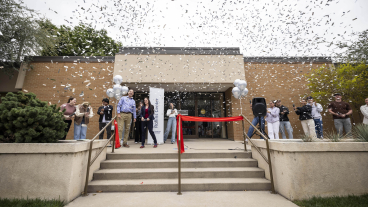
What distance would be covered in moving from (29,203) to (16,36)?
1047cm

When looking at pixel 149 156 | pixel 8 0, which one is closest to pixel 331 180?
pixel 149 156

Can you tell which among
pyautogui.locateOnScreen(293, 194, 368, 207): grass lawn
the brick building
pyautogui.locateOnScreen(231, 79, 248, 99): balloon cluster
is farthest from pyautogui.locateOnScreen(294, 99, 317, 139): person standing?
pyautogui.locateOnScreen(293, 194, 368, 207): grass lawn

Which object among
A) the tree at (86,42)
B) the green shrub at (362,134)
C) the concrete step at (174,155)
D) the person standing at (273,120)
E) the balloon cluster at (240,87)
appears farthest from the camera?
the tree at (86,42)

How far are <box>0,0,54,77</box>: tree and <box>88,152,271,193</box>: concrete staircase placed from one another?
9320mm

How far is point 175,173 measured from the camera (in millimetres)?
3609

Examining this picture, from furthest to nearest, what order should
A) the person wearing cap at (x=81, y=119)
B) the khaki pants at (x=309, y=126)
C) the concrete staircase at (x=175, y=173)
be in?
1. the khaki pants at (x=309, y=126)
2. the person wearing cap at (x=81, y=119)
3. the concrete staircase at (x=175, y=173)

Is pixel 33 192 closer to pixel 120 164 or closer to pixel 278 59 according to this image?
pixel 120 164

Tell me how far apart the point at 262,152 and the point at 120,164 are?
3.38 meters

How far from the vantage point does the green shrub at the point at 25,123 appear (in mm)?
2748

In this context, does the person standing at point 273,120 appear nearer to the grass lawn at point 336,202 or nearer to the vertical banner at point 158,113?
the grass lawn at point 336,202

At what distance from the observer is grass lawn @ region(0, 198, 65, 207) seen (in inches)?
95.9

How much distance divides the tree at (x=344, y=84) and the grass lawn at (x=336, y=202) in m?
6.65

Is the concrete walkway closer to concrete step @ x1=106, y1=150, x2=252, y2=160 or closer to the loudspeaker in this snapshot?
concrete step @ x1=106, y1=150, x2=252, y2=160

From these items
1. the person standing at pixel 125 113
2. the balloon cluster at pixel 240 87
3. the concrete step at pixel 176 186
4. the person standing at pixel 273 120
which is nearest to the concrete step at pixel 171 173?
the concrete step at pixel 176 186
